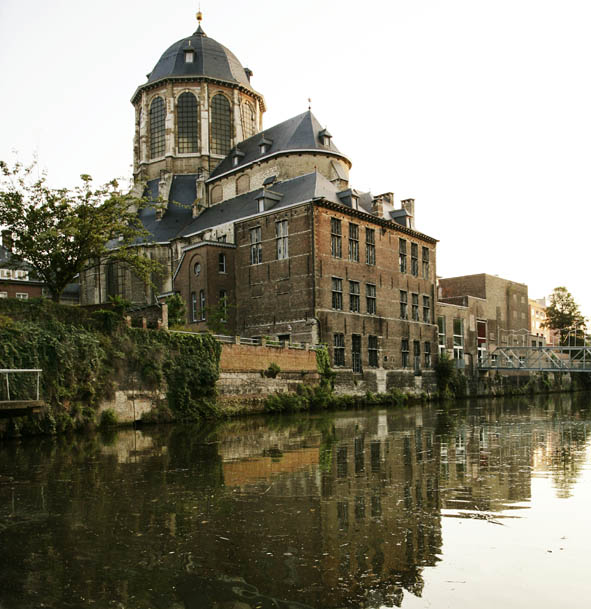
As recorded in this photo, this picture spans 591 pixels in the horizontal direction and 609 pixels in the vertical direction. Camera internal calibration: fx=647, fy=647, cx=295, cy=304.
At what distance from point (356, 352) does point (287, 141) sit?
16.4m

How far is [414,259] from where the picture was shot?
45.4 metres

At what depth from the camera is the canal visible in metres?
5.42

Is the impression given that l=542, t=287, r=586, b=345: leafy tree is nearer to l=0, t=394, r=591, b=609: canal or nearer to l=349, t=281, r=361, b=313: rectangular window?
l=349, t=281, r=361, b=313: rectangular window

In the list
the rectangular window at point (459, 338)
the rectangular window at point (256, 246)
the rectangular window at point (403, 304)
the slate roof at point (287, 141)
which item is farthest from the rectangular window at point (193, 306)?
the rectangular window at point (459, 338)

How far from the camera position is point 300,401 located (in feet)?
108

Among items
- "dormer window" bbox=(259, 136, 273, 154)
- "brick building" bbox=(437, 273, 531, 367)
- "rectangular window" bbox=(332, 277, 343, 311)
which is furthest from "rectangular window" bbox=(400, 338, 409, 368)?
"dormer window" bbox=(259, 136, 273, 154)

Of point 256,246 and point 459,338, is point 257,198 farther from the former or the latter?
point 459,338

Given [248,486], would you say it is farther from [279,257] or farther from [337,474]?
[279,257]

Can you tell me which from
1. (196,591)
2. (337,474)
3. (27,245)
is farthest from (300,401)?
(196,591)

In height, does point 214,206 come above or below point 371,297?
above

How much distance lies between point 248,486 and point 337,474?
71.4 inches

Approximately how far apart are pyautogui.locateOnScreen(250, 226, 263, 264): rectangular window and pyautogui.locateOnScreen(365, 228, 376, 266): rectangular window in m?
6.66

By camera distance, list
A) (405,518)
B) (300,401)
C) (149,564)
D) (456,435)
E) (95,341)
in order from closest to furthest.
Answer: (149,564) < (405,518) < (456,435) < (95,341) < (300,401)

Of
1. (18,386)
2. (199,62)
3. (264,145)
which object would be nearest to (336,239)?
(264,145)
